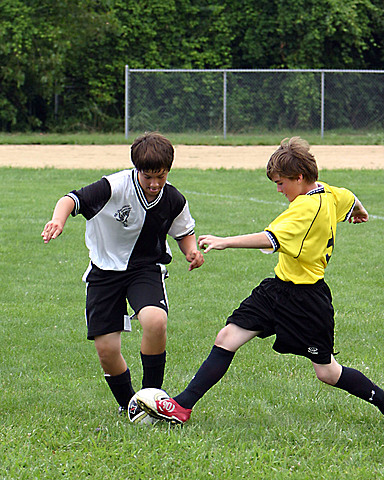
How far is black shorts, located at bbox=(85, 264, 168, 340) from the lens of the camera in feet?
12.5

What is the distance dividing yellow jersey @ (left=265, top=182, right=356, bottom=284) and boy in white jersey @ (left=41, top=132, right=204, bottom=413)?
0.51 m

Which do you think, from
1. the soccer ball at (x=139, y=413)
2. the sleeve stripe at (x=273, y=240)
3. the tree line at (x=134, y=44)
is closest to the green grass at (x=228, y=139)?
the tree line at (x=134, y=44)

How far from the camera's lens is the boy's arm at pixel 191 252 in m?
3.86

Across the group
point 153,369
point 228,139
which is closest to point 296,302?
point 153,369

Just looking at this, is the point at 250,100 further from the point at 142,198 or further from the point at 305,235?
the point at 305,235

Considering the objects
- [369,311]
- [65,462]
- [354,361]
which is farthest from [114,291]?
[369,311]

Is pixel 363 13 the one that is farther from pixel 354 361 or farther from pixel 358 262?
pixel 354 361

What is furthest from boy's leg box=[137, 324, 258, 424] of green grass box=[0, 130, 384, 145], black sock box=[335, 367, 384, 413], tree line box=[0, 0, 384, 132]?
tree line box=[0, 0, 384, 132]

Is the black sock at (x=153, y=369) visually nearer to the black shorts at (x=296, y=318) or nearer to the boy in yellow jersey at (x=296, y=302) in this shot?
the boy in yellow jersey at (x=296, y=302)

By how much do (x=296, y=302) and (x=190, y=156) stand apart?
1505cm

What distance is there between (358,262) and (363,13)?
21592 millimetres

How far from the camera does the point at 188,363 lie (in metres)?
4.73

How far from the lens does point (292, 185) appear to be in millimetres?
3676

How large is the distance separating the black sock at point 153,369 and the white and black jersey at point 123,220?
0.48m
